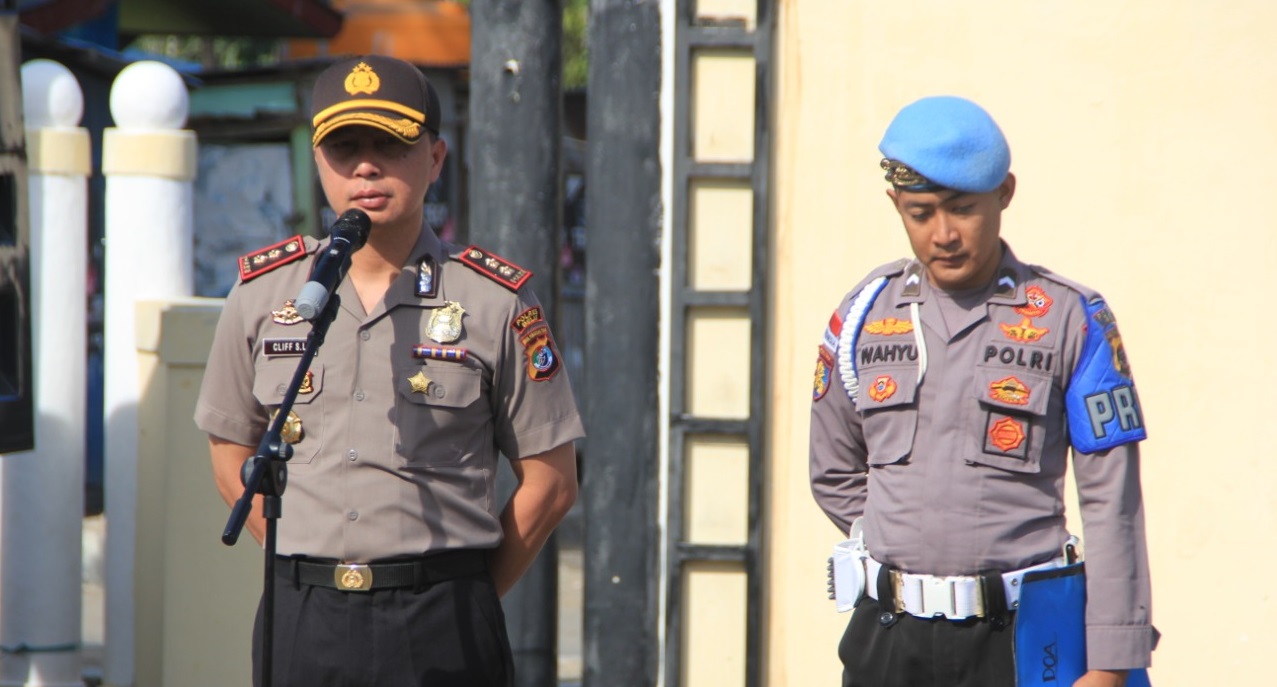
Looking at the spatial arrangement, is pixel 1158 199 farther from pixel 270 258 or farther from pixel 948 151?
pixel 270 258

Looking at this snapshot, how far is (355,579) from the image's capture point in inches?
121

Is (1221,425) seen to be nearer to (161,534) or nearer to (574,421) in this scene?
(574,421)

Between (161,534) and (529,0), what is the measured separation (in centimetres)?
225

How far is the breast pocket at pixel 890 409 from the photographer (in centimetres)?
324

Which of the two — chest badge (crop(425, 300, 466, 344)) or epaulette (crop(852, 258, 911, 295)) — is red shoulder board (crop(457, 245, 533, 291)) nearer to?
chest badge (crop(425, 300, 466, 344))

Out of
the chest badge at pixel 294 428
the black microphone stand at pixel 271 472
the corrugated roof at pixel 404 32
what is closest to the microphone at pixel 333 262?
the black microphone stand at pixel 271 472

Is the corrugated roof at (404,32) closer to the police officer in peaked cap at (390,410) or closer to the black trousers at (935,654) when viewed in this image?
the police officer in peaked cap at (390,410)

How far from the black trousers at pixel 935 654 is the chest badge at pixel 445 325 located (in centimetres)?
101

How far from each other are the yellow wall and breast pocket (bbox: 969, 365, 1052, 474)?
1.84 metres

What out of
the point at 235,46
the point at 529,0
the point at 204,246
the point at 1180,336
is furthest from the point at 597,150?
the point at 235,46

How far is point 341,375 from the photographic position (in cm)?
314

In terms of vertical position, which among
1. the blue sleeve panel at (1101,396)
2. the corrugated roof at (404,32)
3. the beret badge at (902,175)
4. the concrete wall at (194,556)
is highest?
the corrugated roof at (404,32)

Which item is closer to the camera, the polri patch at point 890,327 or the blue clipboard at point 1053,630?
the blue clipboard at point 1053,630

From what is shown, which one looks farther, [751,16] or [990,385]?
[751,16]
